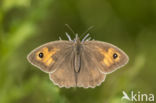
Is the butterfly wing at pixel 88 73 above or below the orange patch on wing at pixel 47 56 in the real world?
below

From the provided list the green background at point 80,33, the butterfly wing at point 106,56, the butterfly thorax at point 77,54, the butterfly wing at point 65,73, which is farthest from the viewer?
the green background at point 80,33

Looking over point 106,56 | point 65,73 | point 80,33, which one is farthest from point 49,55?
point 80,33

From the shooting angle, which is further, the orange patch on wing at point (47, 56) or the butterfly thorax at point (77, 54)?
the butterfly thorax at point (77, 54)

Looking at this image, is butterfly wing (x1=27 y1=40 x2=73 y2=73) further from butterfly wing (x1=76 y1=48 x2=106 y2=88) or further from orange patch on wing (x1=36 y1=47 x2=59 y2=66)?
butterfly wing (x1=76 y1=48 x2=106 y2=88)

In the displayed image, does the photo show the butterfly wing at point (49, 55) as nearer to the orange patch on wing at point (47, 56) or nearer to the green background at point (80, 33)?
the orange patch on wing at point (47, 56)

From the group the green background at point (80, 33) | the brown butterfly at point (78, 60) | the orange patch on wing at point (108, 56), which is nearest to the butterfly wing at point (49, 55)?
the brown butterfly at point (78, 60)

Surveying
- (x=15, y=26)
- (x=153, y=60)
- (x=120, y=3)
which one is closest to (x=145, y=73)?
(x=153, y=60)

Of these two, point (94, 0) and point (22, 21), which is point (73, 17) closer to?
point (94, 0)

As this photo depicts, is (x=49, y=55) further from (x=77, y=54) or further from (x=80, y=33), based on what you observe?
(x=80, y=33)
